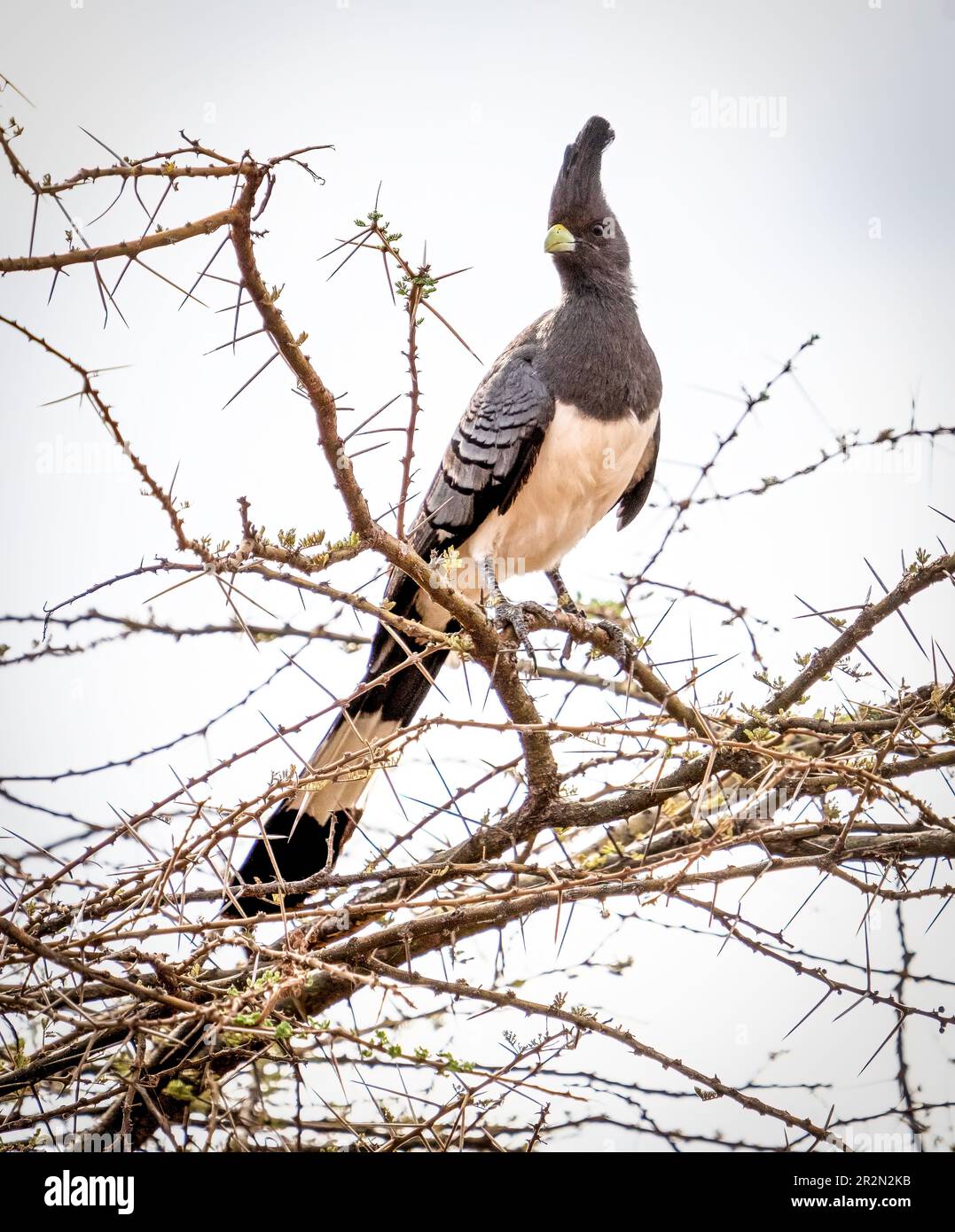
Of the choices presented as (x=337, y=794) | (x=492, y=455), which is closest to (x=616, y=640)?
(x=492, y=455)

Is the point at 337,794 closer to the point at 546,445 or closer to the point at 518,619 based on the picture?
the point at 518,619

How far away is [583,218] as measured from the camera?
4941 mm

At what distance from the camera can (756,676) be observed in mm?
3256

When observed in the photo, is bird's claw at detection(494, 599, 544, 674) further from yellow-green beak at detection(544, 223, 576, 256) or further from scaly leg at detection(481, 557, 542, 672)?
yellow-green beak at detection(544, 223, 576, 256)

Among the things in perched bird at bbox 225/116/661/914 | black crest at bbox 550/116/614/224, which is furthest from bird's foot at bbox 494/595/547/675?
black crest at bbox 550/116/614/224

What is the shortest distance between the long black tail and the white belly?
16.8 inches

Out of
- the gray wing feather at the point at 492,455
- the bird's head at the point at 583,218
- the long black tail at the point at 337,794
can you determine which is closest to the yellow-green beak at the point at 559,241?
the bird's head at the point at 583,218

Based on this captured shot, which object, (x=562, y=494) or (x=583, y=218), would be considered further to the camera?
(x=583, y=218)

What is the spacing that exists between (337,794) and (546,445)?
1578 mm

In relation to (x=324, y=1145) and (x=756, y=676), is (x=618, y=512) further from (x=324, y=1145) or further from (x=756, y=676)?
(x=324, y=1145)

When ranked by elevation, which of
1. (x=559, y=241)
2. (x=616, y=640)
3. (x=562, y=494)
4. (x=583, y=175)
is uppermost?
(x=583, y=175)
